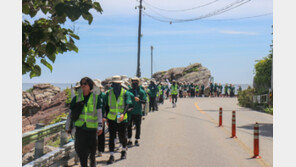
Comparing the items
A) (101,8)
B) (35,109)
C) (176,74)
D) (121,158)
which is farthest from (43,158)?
(176,74)

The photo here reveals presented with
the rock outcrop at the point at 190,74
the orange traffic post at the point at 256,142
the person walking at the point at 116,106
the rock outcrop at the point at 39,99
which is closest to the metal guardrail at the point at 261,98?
the rock outcrop at the point at 39,99

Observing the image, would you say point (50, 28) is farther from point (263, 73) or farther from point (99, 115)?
point (263, 73)

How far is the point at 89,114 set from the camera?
20.7 ft

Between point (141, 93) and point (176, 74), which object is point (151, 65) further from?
point (141, 93)

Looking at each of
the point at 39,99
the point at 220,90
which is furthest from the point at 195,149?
the point at 220,90

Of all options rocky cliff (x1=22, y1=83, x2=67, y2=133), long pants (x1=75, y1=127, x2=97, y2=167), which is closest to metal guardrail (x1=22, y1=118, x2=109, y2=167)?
long pants (x1=75, y1=127, x2=97, y2=167)

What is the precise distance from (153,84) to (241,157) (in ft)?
34.1

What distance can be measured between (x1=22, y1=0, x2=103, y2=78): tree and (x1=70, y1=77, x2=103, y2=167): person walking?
4.77 feet

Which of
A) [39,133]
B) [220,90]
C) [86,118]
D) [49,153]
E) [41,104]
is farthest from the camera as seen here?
[220,90]

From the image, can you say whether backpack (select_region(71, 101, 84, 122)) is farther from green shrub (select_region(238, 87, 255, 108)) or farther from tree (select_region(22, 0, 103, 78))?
green shrub (select_region(238, 87, 255, 108))

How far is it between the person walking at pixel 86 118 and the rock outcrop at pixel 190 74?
4914 cm

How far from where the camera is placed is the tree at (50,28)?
156 inches

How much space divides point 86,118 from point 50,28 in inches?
101

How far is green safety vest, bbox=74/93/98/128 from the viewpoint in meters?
6.29
